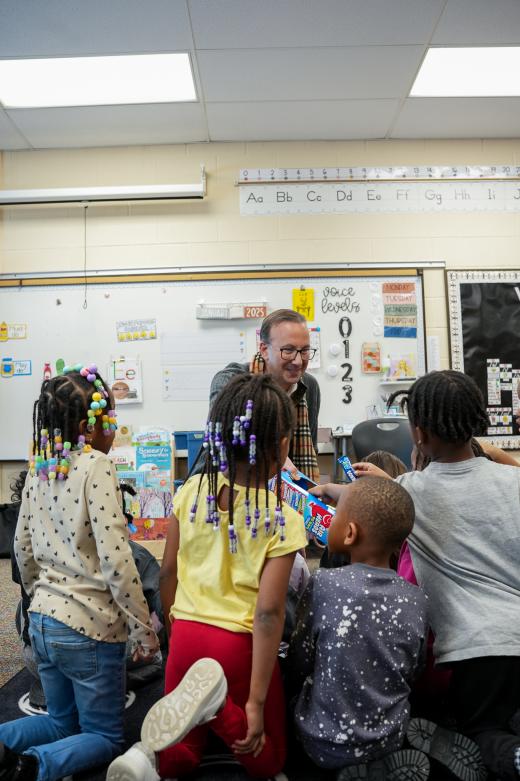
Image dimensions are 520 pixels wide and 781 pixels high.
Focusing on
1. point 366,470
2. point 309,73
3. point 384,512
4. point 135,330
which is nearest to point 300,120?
point 309,73

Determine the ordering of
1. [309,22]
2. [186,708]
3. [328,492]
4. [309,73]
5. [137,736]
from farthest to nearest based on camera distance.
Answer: [309,73]
[309,22]
[328,492]
[137,736]
[186,708]

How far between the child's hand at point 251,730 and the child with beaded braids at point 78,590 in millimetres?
311

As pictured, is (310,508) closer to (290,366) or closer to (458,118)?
(290,366)

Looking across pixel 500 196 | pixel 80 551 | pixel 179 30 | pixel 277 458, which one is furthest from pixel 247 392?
pixel 500 196

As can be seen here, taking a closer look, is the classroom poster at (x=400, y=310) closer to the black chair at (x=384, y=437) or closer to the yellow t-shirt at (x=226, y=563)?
the black chair at (x=384, y=437)

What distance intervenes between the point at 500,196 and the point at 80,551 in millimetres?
3458

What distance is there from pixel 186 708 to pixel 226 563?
0.93 feet

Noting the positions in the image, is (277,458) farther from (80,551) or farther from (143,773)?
(143,773)

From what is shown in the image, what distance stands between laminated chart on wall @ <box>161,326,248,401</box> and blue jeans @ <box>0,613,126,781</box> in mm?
2287

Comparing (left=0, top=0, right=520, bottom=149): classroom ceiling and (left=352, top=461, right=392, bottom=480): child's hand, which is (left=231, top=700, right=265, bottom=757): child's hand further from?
(left=0, top=0, right=520, bottom=149): classroom ceiling

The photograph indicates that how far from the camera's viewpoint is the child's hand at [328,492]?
1515 millimetres

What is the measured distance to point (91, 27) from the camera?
2600mm

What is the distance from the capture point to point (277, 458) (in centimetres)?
123

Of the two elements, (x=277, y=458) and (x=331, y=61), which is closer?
(x=277, y=458)
